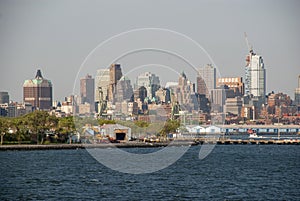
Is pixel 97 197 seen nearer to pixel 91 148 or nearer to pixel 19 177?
pixel 19 177

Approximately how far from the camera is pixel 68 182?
2042 inches

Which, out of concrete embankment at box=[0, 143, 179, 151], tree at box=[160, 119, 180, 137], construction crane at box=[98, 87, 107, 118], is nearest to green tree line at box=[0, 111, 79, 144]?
concrete embankment at box=[0, 143, 179, 151]

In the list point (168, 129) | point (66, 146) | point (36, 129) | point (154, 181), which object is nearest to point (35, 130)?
point (36, 129)

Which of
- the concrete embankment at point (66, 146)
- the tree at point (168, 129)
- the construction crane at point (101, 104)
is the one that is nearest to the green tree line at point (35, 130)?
the concrete embankment at point (66, 146)

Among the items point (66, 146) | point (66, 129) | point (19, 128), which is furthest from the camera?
point (66, 129)

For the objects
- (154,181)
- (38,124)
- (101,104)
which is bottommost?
(154,181)

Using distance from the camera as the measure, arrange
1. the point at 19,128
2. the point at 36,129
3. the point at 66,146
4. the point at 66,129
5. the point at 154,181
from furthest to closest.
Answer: the point at 66,129 → the point at 36,129 → the point at 19,128 → the point at 66,146 → the point at 154,181

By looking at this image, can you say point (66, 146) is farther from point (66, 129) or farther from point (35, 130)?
point (66, 129)

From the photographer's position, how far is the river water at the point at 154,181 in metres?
Answer: 44.4

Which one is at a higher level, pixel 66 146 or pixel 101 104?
pixel 101 104

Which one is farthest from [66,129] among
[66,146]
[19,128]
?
[66,146]

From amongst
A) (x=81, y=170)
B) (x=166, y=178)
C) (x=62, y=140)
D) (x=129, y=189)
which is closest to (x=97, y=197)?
(x=129, y=189)

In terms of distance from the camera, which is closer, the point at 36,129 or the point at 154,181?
the point at 154,181

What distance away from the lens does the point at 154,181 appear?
5288 cm
